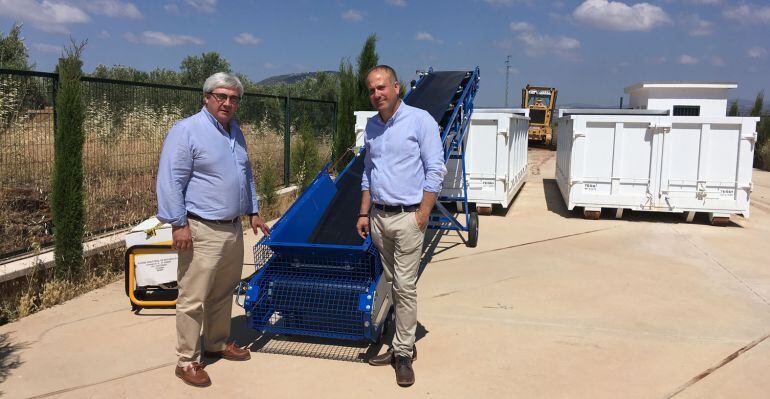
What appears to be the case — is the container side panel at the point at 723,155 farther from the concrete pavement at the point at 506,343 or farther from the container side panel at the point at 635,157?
the concrete pavement at the point at 506,343

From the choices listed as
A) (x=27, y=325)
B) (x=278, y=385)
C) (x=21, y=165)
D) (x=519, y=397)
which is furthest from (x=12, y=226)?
(x=519, y=397)

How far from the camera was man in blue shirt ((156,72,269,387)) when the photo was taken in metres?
3.53

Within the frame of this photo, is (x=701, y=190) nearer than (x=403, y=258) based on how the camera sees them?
No

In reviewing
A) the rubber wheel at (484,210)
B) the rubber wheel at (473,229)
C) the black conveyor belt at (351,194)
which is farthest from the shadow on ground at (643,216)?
the black conveyor belt at (351,194)

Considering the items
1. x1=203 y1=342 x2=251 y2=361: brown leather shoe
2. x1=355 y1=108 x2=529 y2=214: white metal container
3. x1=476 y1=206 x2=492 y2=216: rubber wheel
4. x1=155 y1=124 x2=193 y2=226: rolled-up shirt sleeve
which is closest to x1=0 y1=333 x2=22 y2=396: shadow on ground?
x1=203 y1=342 x2=251 y2=361: brown leather shoe

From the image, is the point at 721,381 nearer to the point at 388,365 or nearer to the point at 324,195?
the point at 388,365

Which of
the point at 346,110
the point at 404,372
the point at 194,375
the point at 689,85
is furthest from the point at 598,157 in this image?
the point at 689,85

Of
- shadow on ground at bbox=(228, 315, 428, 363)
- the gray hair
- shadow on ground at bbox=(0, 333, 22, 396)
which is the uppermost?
the gray hair

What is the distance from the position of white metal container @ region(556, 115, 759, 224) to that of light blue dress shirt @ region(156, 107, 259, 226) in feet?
24.9

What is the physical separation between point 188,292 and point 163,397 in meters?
0.68

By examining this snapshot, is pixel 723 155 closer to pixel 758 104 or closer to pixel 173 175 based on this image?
pixel 173 175

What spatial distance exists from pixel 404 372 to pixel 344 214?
197 cm

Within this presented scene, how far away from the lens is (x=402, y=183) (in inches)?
150

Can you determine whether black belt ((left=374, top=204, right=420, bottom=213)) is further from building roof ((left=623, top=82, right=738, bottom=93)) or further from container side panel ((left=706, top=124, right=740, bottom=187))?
building roof ((left=623, top=82, right=738, bottom=93))
